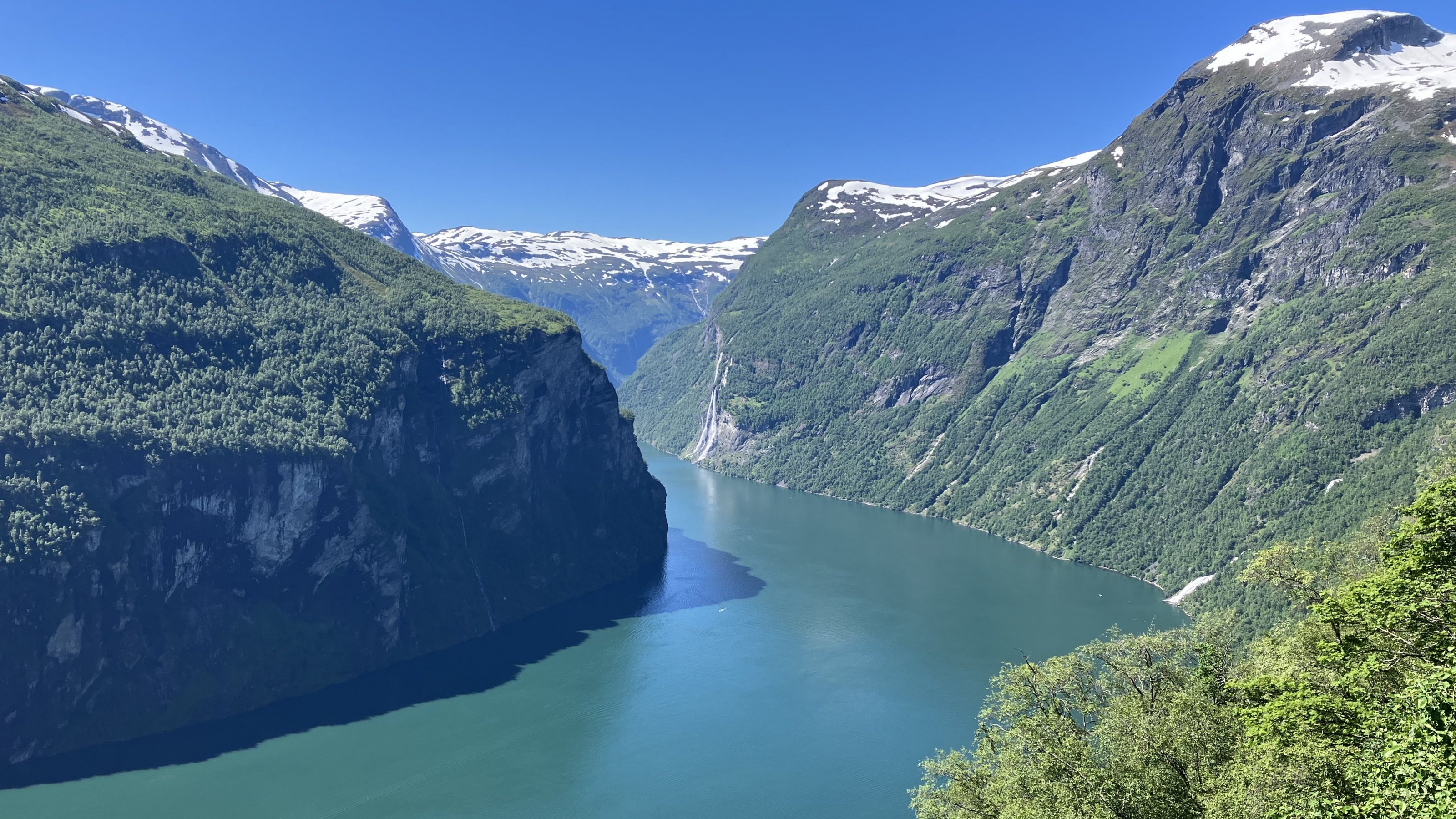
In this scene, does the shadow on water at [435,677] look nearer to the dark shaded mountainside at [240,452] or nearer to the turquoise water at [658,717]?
the turquoise water at [658,717]

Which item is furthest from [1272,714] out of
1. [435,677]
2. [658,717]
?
[435,677]

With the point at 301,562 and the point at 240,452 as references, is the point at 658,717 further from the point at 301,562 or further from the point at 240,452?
the point at 240,452

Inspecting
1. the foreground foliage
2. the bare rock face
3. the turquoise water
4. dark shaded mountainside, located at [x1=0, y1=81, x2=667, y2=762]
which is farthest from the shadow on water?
the foreground foliage

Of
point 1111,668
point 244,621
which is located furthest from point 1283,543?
point 244,621

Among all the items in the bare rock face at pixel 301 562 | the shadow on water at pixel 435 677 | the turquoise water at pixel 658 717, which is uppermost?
the bare rock face at pixel 301 562

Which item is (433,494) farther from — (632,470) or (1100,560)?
(1100,560)

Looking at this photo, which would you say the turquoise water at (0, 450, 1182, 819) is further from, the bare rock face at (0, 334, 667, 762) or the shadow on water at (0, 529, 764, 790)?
the bare rock face at (0, 334, 667, 762)

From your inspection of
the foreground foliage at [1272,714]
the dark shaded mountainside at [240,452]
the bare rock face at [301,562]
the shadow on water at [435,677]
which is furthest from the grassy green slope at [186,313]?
the foreground foliage at [1272,714]
